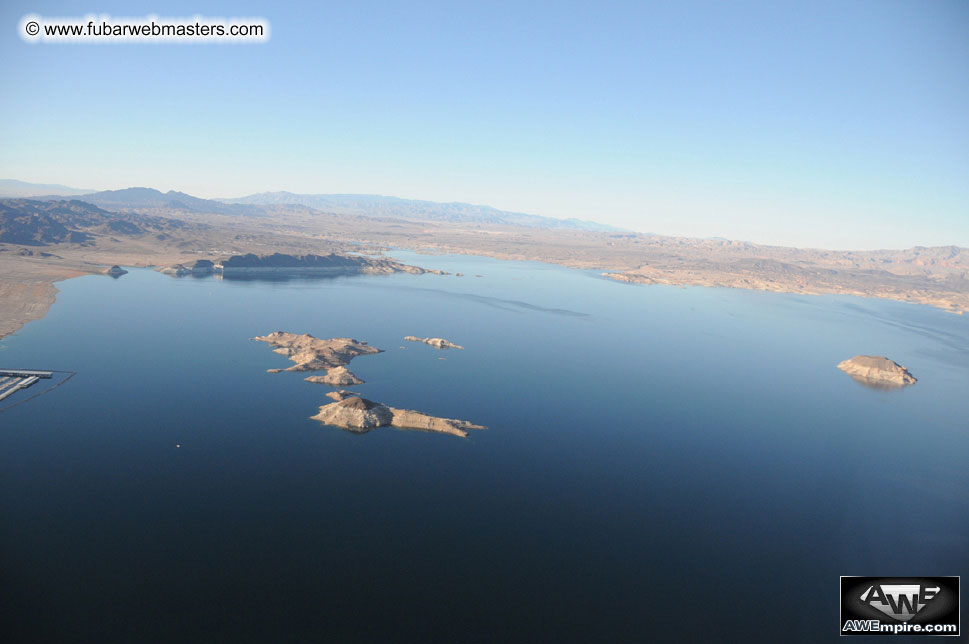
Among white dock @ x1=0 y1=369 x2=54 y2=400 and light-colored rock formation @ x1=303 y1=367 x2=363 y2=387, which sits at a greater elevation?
light-colored rock formation @ x1=303 y1=367 x2=363 y2=387

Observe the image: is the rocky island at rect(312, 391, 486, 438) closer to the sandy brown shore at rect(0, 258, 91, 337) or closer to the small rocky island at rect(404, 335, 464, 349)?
the small rocky island at rect(404, 335, 464, 349)

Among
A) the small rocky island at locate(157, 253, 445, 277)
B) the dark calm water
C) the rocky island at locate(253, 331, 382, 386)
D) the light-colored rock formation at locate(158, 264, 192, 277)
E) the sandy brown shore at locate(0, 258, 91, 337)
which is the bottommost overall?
the dark calm water

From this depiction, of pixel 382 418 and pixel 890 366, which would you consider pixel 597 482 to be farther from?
pixel 890 366

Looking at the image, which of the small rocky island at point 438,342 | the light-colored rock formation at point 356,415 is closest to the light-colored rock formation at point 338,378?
the light-colored rock formation at point 356,415

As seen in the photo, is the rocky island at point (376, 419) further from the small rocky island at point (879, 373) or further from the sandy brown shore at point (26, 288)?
the small rocky island at point (879, 373)

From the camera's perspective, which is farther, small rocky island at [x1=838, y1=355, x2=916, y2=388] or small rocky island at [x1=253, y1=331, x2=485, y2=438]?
small rocky island at [x1=838, y1=355, x2=916, y2=388]

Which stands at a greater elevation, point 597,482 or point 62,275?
point 62,275

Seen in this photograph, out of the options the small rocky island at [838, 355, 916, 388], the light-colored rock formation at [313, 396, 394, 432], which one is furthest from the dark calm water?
the small rocky island at [838, 355, 916, 388]

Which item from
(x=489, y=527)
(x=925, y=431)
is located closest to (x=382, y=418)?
(x=489, y=527)
